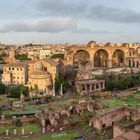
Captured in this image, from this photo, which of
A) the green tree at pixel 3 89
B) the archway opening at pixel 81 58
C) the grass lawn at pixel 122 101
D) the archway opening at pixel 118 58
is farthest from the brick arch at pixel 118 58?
the green tree at pixel 3 89

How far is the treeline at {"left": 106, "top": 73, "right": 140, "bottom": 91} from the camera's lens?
42531 mm

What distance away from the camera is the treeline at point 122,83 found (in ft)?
140

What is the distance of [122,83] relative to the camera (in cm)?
4284

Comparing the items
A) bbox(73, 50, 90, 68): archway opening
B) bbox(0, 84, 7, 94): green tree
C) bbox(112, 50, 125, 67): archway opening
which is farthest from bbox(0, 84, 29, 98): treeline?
bbox(112, 50, 125, 67): archway opening

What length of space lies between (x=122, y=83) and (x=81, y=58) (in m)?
24.1

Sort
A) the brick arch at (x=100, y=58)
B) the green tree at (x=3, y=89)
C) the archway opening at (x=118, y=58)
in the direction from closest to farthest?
the green tree at (x=3, y=89)
the brick arch at (x=100, y=58)
the archway opening at (x=118, y=58)

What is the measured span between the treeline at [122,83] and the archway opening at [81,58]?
476 inches

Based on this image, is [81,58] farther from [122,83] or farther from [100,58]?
[122,83]

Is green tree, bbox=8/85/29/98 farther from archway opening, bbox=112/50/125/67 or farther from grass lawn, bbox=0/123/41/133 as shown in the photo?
archway opening, bbox=112/50/125/67

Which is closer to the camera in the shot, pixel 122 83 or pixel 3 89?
pixel 3 89

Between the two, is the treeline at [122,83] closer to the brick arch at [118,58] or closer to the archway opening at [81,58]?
the archway opening at [81,58]

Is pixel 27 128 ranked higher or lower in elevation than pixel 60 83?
lower

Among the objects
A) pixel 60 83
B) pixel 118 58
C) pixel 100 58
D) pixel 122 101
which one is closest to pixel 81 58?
pixel 100 58

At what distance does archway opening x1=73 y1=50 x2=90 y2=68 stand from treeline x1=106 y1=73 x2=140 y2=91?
12.1 metres
